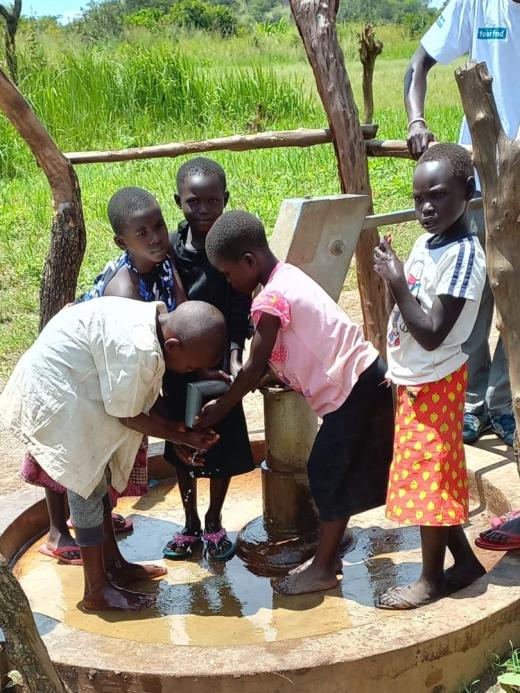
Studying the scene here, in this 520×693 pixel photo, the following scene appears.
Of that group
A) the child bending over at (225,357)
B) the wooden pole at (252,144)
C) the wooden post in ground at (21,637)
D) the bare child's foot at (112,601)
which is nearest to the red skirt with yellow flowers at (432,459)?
the child bending over at (225,357)

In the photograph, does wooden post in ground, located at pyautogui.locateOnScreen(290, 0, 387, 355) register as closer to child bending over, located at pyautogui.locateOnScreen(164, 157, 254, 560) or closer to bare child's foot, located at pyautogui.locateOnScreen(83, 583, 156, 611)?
child bending over, located at pyautogui.locateOnScreen(164, 157, 254, 560)

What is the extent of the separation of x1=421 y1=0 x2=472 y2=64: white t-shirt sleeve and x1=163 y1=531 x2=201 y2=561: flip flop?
7.01 feet

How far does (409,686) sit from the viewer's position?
2594mm

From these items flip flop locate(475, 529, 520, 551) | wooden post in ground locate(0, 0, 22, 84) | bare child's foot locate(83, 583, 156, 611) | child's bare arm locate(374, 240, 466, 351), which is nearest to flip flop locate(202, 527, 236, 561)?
bare child's foot locate(83, 583, 156, 611)

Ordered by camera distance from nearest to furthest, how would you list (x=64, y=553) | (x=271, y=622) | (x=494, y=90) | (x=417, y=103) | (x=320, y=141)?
(x=271, y=622) < (x=64, y=553) < (x=494, y=90) < (x=417, y=103) < (x=320, y=141)

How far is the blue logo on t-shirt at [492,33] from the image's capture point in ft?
12.4

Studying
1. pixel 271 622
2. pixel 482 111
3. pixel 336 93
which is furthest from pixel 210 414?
pixel 336 93

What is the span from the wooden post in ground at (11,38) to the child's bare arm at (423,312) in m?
9.66

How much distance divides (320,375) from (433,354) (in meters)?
0.40

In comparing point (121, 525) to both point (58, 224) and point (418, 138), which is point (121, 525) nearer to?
point (58, 224)

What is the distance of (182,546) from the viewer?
3504mm

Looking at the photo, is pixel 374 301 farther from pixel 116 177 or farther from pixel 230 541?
pixel 116 177

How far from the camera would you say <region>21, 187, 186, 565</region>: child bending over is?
332 centimetres

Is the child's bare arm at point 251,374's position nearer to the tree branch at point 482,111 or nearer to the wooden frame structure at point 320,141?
the tree branch at point 482,111
